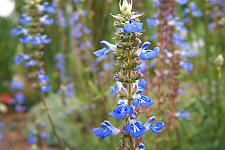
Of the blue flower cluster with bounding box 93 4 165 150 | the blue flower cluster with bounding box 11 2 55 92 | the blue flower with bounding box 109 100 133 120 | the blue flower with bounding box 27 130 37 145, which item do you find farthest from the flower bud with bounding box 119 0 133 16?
the blue flower with bounding box 27 130 37 145

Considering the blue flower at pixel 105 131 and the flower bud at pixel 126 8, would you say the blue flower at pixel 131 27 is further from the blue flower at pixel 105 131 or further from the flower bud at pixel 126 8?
the blue flower at pixel 105 131

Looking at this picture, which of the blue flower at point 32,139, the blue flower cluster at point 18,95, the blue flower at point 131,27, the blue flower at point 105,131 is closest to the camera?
the blue flower at point 131,27

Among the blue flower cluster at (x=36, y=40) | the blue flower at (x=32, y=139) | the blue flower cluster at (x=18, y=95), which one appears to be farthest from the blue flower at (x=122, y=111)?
the blue flower cluster at (x=18, y=95)

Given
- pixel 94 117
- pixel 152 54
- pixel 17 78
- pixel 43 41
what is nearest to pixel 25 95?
pixel 17 78

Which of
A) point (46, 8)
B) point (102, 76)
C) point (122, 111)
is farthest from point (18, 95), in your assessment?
point (122, 111)

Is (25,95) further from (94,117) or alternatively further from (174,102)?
(174,102)

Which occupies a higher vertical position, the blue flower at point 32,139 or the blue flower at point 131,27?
the blue flower at point 32,139
